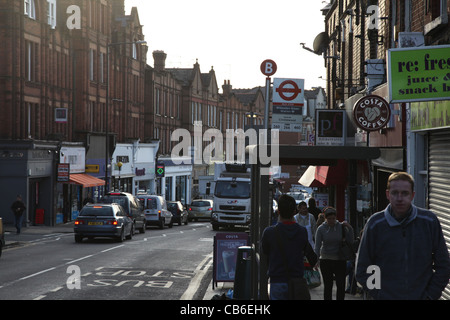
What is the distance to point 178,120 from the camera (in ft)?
254

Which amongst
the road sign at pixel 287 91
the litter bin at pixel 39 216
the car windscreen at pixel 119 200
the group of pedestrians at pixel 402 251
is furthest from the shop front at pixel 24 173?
the group of pedestrians at pixel 402 251

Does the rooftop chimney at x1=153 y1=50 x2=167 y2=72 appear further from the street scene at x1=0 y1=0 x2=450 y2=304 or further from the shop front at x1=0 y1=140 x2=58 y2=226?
the shop front at x1=0 y1=140 x2=58 y2=226

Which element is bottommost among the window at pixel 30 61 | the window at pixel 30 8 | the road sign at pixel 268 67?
the road sign at pixel 268 67

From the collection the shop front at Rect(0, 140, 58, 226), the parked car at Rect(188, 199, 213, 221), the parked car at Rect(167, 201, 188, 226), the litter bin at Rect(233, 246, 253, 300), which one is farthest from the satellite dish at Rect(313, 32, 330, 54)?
the litter bin at Rect(233, 246, 253, 300)

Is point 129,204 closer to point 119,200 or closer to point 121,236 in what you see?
point 119,200

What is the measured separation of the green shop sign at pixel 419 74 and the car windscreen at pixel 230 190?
2954cm

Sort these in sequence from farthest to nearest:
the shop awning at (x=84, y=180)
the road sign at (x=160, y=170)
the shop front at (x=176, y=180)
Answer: the shop front at (x=176, y=180)
the road sign at (x=160, y=170)
the shop awning at (x=84, y=180)

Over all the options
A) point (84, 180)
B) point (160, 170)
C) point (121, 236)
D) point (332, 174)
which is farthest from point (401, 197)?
point (160, 170)

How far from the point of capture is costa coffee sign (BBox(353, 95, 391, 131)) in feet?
49.5

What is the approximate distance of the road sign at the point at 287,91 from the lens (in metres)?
18.7

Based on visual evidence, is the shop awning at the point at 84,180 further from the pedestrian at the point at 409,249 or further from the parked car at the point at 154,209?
the pedestrian at the point at 409,249

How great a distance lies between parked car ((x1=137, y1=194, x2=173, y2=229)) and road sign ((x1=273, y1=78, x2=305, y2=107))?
2259 cm
